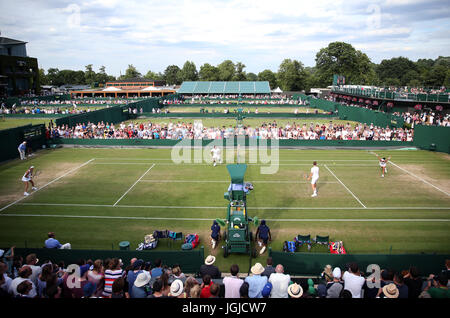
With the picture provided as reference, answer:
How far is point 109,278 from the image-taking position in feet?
24.1

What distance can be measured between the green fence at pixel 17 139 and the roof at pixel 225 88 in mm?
55835

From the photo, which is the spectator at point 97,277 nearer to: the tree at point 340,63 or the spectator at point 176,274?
the spectator at point 176,274

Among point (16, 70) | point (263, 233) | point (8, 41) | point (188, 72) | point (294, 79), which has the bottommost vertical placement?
point (263, 233)

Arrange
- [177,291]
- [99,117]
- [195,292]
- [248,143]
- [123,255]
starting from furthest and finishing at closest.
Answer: [99,117]
[248,143]
[123,255]
[177,291]
[195,292]

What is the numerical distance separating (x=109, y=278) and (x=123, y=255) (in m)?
2.84

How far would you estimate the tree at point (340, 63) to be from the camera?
99.8 metres

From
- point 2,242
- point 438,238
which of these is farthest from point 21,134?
point 438,238

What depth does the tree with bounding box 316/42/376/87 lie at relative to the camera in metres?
99.8

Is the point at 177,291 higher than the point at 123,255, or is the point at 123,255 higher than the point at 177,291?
the point at 177,291

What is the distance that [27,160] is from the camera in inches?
1016

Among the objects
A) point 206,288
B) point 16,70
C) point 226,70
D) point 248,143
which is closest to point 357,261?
point 206,288

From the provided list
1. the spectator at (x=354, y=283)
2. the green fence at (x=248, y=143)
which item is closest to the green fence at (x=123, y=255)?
the spectator at (x=354, y=283)

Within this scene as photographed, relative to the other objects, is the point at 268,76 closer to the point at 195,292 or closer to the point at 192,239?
the point at 192,239
